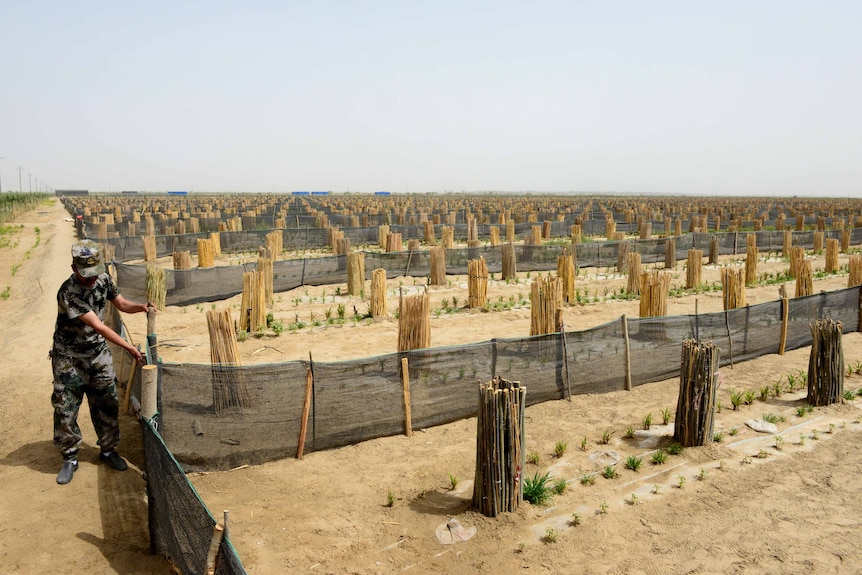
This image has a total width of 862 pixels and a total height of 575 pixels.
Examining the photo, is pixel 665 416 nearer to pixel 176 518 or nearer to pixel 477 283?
pixel 176 518

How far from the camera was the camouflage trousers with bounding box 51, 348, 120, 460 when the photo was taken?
5.06 m

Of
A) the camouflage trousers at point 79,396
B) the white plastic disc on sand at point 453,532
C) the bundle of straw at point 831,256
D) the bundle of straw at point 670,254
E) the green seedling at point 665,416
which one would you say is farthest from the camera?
the bundle of straw at point 670,254

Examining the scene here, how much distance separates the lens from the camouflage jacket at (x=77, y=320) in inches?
193

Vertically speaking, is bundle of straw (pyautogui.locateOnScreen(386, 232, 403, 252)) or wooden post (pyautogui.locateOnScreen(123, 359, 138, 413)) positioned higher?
bundle of straw (pyautogui.locateOnScreen(386, 232, 403, 252))

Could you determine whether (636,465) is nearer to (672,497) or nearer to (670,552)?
(672,497)

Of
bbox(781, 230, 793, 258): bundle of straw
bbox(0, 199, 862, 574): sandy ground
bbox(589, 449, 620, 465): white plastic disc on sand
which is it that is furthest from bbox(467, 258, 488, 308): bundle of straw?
bbox(781, 230, 793, 258): bundle of straw

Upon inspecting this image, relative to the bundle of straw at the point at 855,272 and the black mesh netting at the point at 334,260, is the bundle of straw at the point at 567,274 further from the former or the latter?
the bundle of straw at the point at 855,272

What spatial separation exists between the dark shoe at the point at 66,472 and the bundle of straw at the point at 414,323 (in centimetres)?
384

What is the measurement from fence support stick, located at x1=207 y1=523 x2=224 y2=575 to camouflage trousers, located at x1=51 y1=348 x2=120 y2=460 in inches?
107

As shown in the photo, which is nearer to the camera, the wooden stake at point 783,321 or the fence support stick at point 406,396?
the fence support stick at point 406,396

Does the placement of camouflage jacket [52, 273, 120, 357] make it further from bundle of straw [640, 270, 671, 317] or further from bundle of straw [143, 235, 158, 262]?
bundle of straw [143, 235, 158, 262]

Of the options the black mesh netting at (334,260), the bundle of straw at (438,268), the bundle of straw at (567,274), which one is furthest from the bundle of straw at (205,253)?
the bundle of straw at (567,274)

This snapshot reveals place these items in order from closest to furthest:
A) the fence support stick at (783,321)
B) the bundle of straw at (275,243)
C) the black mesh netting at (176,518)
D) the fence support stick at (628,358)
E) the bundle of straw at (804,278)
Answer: the black mesh netting at (176,518), the fence support stick at (628,358), the fence support stick at (783,321), the bundle of straw at (804,278), the bundle of straw at (275,243)

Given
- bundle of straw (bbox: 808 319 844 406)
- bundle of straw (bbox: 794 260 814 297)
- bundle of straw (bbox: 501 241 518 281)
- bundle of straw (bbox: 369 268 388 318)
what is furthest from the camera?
bundle of straw (bbox: 501 241 518 281)
